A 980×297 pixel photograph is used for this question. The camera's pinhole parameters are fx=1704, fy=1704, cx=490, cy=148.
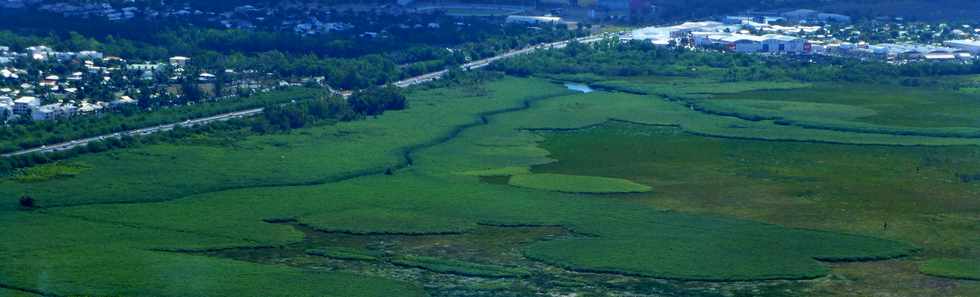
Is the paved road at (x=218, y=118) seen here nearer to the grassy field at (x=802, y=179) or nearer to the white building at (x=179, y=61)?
the white building at (x=179, y=61)

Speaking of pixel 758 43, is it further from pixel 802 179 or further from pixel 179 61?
pixel 802 179

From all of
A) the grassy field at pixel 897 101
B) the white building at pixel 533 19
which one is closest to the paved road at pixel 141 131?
the grassy field at pixel 897 101

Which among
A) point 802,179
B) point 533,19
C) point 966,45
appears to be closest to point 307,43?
point 533,19

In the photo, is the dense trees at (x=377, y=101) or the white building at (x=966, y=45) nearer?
the dense trees at (x=377, y=101)

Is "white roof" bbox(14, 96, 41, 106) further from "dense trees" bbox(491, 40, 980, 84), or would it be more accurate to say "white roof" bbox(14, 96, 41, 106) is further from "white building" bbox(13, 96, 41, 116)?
"dense trees" bbox(491, 40, 980, 84)

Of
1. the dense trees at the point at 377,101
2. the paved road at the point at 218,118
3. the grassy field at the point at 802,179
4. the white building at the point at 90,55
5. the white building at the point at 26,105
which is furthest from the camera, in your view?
the white building at the point at 90,55

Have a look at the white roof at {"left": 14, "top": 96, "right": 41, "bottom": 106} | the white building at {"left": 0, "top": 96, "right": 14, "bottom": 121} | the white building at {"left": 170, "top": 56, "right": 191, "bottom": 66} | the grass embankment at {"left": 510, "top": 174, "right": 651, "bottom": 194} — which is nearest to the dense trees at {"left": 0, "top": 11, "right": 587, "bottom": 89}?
the white building at {"left": 170, "top": 56, "right": 191, "bottom": 66}

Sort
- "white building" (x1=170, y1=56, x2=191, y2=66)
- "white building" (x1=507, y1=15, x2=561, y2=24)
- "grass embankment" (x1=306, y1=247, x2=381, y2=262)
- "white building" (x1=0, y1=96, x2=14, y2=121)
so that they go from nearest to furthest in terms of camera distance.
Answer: "grass embankment" (x1=306, y1=247, x2=381, y2=262), "white building" (x1=0, y1=96, x2=14, y2=121), "white building" (x1=170, y1=56, x2=191, y2=66), "white building" (x1=507, y1=15, x2=561, y2=24)

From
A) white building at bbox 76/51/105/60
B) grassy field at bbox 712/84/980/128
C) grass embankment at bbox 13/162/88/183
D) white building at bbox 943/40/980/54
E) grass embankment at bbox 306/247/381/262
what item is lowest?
grassy field at bbox 712/84/980/128

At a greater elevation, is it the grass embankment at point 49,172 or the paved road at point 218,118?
the grass embankment at point 49,172
